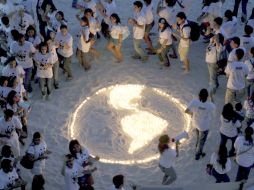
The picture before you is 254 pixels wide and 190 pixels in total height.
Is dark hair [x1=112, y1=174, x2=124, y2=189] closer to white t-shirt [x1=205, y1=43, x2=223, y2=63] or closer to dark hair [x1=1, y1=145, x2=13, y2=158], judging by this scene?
dark hair [x1=1, y1=145, x2=13, y2=158]

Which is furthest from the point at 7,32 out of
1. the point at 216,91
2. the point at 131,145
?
the point at 216,91

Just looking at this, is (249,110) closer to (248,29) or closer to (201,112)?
(201,112)

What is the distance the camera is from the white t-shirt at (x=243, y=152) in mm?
12688

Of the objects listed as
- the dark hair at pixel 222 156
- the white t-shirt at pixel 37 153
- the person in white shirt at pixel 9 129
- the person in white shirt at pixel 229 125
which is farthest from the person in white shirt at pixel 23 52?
the dark hair at pixel 222 156

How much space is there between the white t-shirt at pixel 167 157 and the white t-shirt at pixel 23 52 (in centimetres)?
459

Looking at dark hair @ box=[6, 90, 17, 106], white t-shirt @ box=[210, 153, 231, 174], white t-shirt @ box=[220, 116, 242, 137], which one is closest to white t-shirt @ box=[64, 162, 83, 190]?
dark hair @ box=[6, 90, 17, 106]

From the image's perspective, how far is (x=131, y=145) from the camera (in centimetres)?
1471

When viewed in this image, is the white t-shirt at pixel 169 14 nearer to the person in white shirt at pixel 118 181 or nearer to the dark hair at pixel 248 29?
the dark hair at pixel 248 29

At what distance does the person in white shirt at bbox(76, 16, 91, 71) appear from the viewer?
53.4ft

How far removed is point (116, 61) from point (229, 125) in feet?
16.6

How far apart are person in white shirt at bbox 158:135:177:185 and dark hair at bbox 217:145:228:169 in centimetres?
93

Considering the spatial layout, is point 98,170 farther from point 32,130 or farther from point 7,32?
point 7,32

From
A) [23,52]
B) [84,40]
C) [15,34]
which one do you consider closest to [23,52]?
[23,52]

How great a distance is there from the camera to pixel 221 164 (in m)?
12.4
